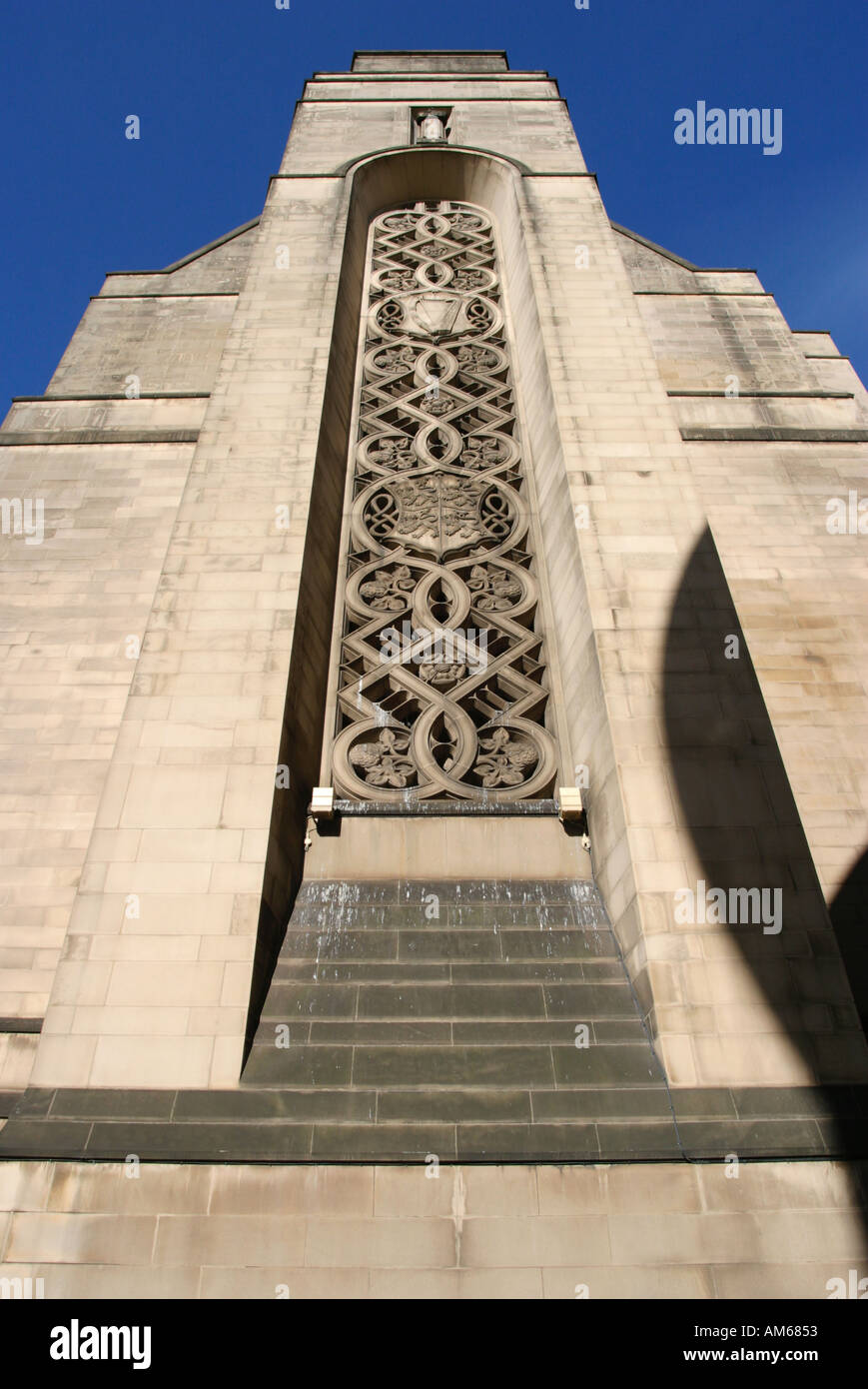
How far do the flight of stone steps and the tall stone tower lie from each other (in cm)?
2

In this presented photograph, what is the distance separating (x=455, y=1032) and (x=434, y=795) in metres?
2.05

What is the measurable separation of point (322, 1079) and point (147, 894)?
159cm

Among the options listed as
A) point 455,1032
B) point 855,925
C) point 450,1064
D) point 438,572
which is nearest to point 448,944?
point 455,1032

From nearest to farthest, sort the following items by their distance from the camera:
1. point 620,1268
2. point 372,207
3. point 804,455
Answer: point 620,1268 < point 804,455 < point 372,207

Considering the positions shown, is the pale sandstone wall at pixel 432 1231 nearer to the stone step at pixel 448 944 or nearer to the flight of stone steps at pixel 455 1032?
the flight of stone steps at pixel 455 1032

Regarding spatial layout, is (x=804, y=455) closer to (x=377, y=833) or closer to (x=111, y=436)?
(x=377, y=833)

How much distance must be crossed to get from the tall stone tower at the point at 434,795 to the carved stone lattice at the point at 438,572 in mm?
46

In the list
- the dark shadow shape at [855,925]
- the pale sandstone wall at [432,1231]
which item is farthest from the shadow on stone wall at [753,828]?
the pale sandstone wall at [432,1231]

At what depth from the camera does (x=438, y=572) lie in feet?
26.6

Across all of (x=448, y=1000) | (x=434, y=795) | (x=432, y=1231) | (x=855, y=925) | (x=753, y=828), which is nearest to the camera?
(x=432, y=1231)

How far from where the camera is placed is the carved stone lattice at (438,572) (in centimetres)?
692

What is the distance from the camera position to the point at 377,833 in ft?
21.0

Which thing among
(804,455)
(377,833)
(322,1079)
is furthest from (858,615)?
(322,1079)

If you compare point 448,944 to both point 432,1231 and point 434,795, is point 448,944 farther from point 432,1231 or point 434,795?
point 432,1231
